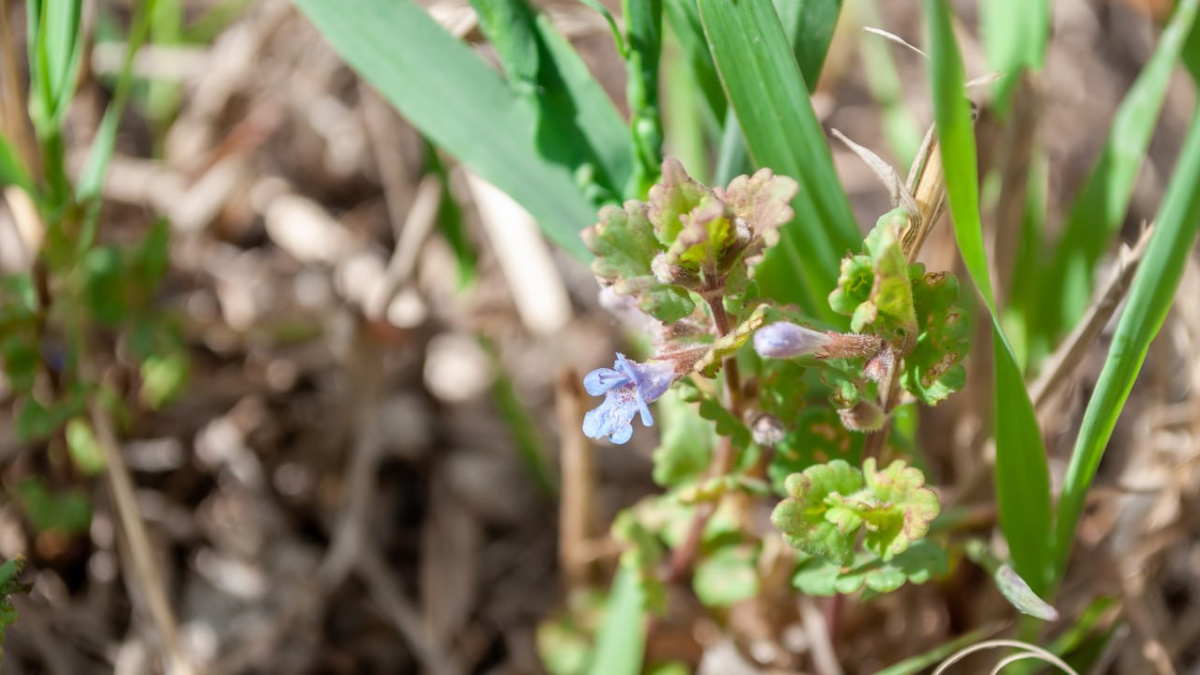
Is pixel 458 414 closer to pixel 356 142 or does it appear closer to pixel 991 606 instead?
pixel 356 142

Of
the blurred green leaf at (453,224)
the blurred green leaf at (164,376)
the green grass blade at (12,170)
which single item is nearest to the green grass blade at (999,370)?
the blurred green leaf at (453,224)

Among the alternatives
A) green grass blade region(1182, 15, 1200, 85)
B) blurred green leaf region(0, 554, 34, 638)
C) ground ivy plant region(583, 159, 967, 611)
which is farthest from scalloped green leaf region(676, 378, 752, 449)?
green grass blade region(1182, 15, 1200, 85)

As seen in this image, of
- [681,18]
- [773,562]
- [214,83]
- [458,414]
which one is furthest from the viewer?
[214,83]

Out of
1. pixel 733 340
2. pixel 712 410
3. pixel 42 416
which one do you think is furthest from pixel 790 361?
pixel 42 416

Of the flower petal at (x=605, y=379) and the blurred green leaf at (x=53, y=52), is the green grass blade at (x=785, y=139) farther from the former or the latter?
the blurred green leaf at (x=53, y=52)

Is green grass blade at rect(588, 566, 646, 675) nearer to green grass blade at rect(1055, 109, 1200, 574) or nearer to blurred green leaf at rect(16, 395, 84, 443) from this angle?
green grass blade at rect(1055, 109, 1200, 574)

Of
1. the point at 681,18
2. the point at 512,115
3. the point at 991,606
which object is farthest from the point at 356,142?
the point at 991,606
